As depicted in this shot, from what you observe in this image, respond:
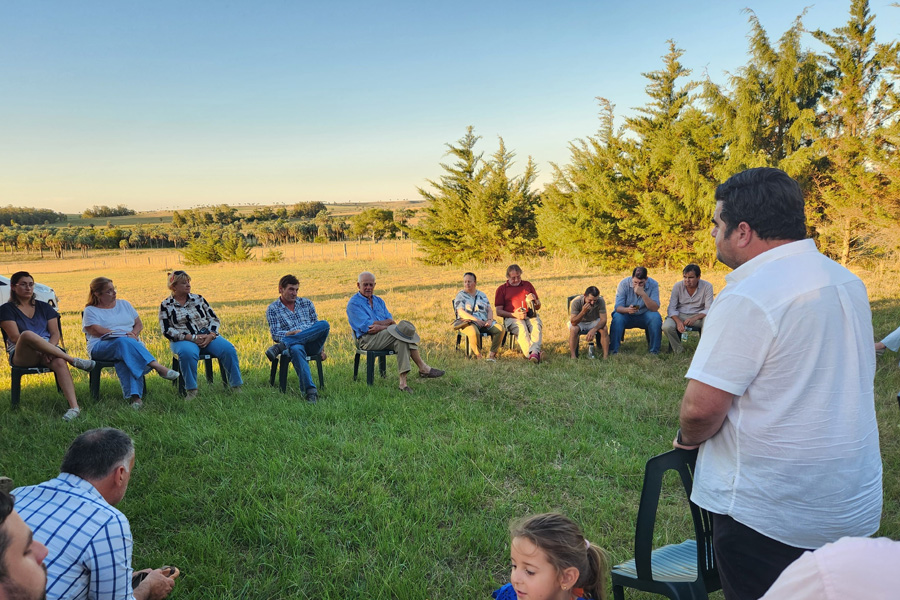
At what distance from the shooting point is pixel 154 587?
2398mm

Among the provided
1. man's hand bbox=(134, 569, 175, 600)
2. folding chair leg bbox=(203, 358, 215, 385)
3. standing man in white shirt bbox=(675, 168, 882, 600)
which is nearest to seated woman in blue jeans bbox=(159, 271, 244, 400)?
folding chair leg bbox=(203, 358, 215, 385)

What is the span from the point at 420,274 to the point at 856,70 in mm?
15104

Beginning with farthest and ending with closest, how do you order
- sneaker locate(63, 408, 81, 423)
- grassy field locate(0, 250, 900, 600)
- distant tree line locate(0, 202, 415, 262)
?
distant tree line locate(0, 202, 415, 262)
sneaker locate(63, 408, 81, 423)
grassy field locate(0, 250, 900, 600)

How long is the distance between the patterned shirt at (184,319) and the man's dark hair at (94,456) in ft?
12.9

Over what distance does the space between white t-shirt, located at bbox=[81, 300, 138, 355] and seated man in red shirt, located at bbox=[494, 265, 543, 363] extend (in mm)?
4690

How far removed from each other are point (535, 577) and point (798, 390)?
1.03 metres

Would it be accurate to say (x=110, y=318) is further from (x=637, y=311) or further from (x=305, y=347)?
(x=637, y=311)

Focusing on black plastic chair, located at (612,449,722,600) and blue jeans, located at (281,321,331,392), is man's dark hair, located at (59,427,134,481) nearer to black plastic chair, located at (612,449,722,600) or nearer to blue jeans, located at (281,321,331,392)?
black plastic chair, located at (612,449,722,600)

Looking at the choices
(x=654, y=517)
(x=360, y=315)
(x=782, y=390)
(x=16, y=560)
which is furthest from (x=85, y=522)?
(x=360, y=315)

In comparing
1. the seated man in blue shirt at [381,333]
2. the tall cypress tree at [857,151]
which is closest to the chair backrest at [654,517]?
the seated man in blue shirt at [381,333]

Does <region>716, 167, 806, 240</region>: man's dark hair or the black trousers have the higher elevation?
<region>716, 167, 806, 240</region>: man's dark hair

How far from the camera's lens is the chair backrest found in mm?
1878

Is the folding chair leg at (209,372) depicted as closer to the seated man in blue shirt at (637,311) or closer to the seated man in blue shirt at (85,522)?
the seated man in blue shirt at (85,522)

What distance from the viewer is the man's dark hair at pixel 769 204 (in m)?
1.55
